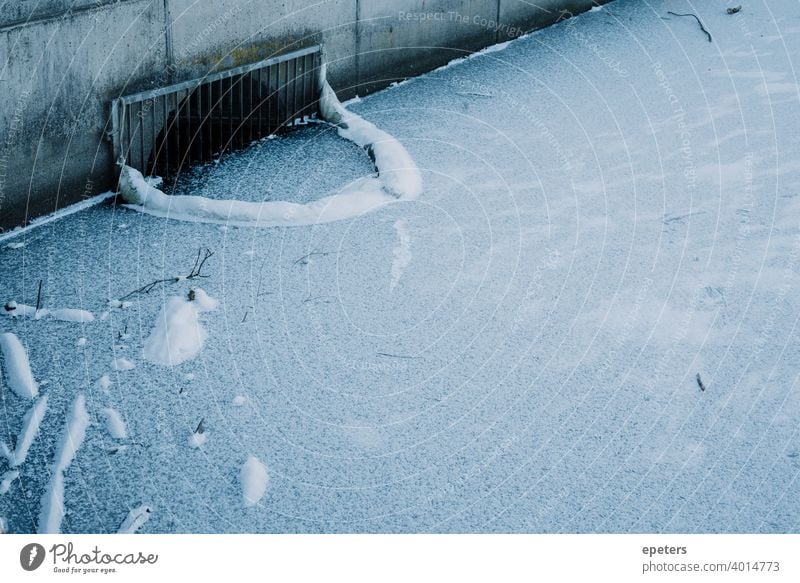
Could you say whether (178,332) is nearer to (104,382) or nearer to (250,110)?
(104,382)

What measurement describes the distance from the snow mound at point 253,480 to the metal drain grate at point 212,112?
181 cm

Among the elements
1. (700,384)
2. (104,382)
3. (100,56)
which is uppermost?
(100,56)

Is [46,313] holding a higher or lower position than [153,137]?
lower

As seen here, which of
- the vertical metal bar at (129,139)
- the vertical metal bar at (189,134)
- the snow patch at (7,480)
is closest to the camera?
the snow patch at (7,480)

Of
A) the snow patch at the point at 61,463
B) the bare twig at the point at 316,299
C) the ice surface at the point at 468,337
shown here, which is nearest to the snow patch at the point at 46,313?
the ice surface at the point at 468,337

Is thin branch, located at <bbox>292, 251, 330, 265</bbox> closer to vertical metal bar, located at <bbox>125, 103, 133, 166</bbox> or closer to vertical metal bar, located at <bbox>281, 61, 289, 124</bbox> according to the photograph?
vertical metal bar, located at <bbox>125, 103, 133, 166</bbox>

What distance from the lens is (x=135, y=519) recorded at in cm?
263

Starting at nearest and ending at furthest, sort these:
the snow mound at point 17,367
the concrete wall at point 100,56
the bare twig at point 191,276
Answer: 1. the snow mound at point 17,367
2. the bare twig at point 191,276
3. the concrete wall at point 100,56

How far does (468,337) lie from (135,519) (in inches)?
51.5

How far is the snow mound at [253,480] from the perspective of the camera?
2.76 meters

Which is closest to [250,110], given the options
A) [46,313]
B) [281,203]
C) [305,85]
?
[305,85]

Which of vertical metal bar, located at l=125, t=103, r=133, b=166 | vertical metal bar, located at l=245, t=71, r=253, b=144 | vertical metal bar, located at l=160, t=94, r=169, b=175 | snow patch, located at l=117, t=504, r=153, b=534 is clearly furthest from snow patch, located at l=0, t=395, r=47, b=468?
vertical metal bar, located at l=245, t=71, r=253, b=144

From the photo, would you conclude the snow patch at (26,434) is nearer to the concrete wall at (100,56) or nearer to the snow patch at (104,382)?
the snow patch at (104,382)

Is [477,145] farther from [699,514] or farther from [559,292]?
[699,514]
